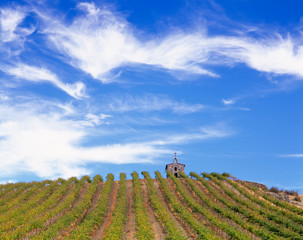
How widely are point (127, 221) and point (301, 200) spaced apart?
33.0 metres

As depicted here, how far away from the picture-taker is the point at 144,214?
2744 cm

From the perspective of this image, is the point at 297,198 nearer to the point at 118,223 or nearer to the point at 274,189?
the point at 274,189

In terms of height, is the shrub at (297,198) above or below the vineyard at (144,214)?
above

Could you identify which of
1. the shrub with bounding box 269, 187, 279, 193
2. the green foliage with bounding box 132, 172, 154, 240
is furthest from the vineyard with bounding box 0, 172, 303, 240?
the shrub with bounding box 269, 187, 279, 193

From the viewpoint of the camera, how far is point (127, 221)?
87.0 ft

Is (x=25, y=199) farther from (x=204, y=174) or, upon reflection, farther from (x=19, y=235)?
(x=204, y=174)

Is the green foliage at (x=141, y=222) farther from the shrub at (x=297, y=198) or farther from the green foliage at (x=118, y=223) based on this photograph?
the shrub at (x=297, y=198)

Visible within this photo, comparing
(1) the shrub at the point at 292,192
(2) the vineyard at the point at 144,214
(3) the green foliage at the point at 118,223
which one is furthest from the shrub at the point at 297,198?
(3) the green foliage at the point at 118,223

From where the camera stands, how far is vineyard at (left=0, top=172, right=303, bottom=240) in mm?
21453

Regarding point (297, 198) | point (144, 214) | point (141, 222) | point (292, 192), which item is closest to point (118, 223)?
point (141, 222)

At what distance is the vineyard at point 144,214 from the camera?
2145 centimetres

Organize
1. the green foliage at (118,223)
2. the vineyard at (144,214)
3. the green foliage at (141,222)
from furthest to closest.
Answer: the vineyard at (144,214) < the green foliage at (141,222) < the green foliage at (118,223)

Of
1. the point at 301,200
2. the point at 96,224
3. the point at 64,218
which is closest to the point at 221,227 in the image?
the point at 96,224

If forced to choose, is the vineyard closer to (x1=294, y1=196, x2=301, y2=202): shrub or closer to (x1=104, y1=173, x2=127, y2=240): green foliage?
(x1=104, y1=173, x2=127, y2=240): green foliage
